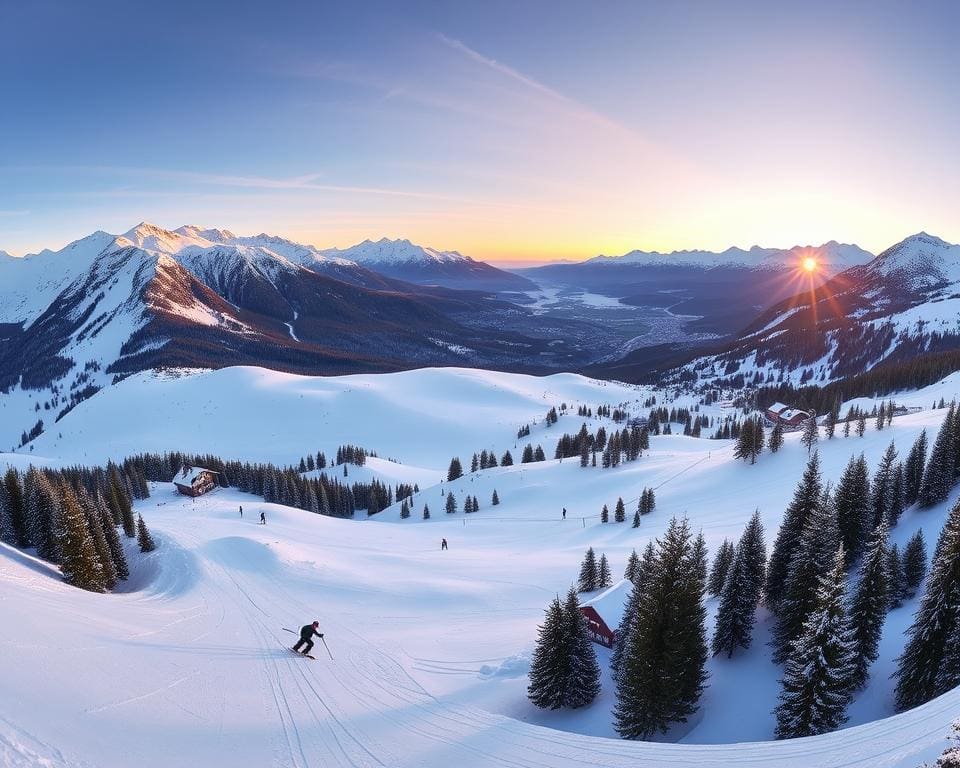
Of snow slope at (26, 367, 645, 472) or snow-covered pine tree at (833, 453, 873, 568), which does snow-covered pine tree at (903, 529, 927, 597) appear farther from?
snow slope at (26, 367, 645, 472)

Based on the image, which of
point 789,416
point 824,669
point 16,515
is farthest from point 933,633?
point 789,416

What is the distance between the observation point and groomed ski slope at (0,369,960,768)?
13.7 metres

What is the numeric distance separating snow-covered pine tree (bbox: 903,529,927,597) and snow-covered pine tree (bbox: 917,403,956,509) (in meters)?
10.1

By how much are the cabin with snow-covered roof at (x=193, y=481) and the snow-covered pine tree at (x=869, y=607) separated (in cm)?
8387

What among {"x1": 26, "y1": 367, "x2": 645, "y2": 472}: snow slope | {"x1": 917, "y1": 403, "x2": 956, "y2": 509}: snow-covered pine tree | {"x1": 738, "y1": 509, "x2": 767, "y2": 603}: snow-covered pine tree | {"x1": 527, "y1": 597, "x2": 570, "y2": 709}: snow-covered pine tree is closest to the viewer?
{"x1": 527, "y1": 597, "x2": 570, "y2": 709}: snow-covered pine tree

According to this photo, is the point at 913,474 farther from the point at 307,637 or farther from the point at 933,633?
the point at 307,637

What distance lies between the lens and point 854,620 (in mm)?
21266

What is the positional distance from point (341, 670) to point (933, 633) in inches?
897

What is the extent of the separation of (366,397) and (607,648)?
458ft

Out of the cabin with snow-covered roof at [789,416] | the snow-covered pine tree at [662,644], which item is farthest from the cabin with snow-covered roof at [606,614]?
the cabin with snow-covered roof at [789,416]

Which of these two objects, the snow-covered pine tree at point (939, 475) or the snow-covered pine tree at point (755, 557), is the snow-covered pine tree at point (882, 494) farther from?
the snow-covered pine tree at point (755, 557)

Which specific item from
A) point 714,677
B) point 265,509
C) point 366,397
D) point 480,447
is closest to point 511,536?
point 265,509

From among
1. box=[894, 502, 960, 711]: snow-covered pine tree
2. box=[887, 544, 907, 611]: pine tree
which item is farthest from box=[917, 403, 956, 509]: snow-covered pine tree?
box=[894, 502, 960, 711]: snow-covered pine tree

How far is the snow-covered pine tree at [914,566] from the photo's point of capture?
26250 mm
